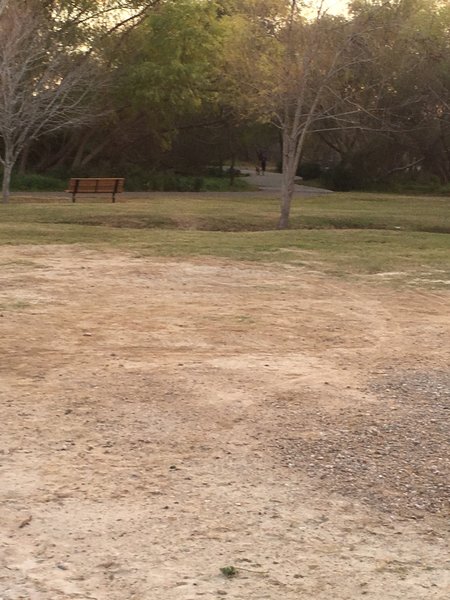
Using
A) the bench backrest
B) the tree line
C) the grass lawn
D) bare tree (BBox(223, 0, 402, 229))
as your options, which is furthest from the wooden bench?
bare tree (BBox(223, 0, 402, 229))

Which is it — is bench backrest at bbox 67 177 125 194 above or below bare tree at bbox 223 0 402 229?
below

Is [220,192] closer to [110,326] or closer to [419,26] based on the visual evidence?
[419,26]

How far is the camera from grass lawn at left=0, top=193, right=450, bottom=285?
15.8 metres

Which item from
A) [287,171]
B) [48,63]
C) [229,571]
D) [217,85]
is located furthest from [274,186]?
[229,571]

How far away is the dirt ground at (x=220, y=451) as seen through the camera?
4.24 metres

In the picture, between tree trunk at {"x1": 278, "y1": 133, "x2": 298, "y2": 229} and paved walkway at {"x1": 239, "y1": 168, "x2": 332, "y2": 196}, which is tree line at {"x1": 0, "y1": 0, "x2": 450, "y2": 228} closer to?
tree trunk at {"x1": 278, "y1": 133, "x2": 298, "y2": 229}

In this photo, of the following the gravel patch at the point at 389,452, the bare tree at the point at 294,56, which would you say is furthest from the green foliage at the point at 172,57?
the gravel patch at the point at 389,452

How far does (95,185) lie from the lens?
29156 mm

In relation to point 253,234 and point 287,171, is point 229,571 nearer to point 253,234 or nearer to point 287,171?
point 253,234

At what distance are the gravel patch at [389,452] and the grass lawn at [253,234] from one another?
7.03 metres

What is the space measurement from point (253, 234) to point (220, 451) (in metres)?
14.4

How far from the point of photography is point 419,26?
152 feet

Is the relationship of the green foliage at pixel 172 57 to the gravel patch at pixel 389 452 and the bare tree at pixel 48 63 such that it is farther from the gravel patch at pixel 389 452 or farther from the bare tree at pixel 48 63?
the gravel patch at pixel 389 452

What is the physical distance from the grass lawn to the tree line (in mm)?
2564
